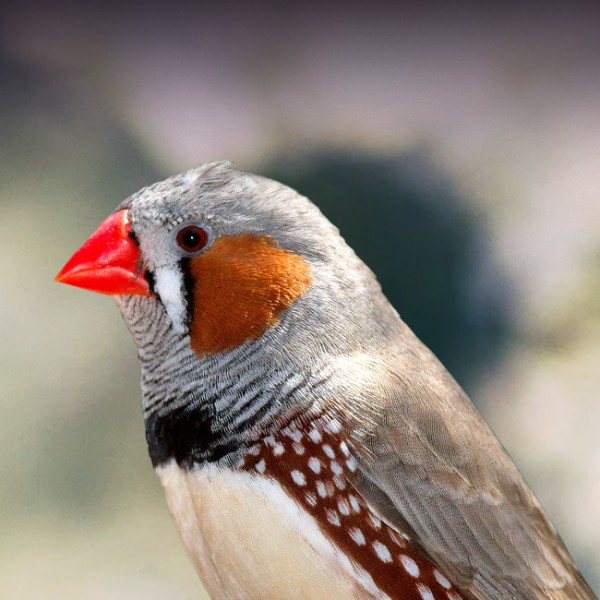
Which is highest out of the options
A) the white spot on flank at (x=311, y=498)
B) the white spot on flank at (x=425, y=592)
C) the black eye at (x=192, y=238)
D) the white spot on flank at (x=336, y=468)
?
the black eye at (x=192, y=238)

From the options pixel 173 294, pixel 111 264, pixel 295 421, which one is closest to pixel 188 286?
pixel 173 294

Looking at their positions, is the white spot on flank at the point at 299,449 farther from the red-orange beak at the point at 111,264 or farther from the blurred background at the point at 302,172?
the blurred background at the point at 302,172

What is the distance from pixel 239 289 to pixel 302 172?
3.53 feet

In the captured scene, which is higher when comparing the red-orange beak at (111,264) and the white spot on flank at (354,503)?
the red-orange beak at (111,264)

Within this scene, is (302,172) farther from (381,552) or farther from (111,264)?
(381,552)

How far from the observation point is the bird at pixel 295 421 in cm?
129

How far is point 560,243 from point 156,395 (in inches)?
56.0

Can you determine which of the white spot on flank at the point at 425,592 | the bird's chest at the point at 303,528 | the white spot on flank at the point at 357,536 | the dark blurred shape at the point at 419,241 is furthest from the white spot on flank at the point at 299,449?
the dark blurred shape at the point at 419,241

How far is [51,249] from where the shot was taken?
241 centimetres

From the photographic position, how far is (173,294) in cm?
139

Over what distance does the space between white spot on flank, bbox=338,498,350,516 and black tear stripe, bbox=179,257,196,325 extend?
1.24ft

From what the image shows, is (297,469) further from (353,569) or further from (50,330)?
(50,330)

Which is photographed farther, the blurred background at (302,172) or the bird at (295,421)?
the blurred background at (302,172)

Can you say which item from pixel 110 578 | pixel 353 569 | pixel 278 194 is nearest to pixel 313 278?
pixel 278 194
